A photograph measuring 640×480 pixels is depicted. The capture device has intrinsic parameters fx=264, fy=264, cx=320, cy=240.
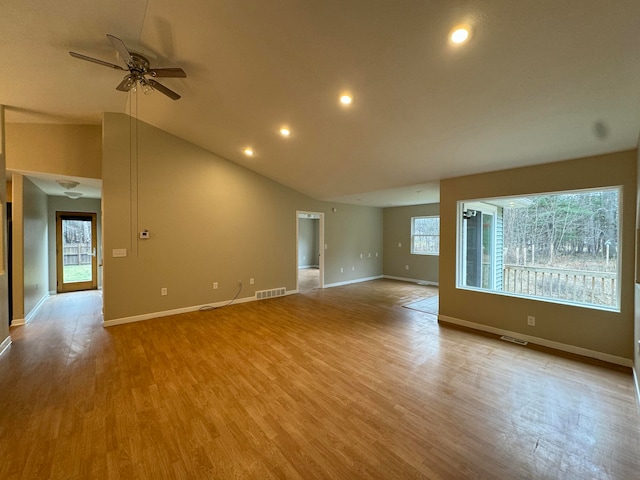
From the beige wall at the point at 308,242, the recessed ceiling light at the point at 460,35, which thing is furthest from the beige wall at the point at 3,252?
the beige wall at the point at 308,242

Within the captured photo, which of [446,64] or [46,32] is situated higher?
[46,32]

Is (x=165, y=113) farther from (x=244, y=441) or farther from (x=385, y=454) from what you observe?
(x=385, y=454)

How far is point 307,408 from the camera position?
223cm

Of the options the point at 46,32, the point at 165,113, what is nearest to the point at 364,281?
the point at 165,113

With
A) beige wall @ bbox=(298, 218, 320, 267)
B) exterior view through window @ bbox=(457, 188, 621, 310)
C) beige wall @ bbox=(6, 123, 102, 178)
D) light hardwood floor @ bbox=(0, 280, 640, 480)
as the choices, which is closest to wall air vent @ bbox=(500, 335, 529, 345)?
light hardwood floor @ bbox=(0, 280, 640, 480)

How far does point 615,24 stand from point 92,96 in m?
5.38

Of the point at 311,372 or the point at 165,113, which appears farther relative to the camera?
the point at 165,113

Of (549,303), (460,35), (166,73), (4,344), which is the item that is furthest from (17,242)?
(549,303)

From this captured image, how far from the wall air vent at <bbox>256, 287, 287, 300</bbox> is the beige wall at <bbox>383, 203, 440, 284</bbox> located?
3994mm

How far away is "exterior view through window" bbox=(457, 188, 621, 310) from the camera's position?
3.48 metres

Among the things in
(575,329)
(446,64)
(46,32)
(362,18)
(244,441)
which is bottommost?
(244,441)

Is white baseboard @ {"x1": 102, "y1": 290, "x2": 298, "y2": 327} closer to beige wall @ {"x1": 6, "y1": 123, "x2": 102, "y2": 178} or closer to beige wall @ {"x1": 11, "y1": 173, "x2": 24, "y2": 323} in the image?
beige wall @ {"x1": 11, "y1": 173, "x2": 24, "y2": 323}

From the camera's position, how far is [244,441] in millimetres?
1868

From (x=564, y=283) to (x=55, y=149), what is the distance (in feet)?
27.5
